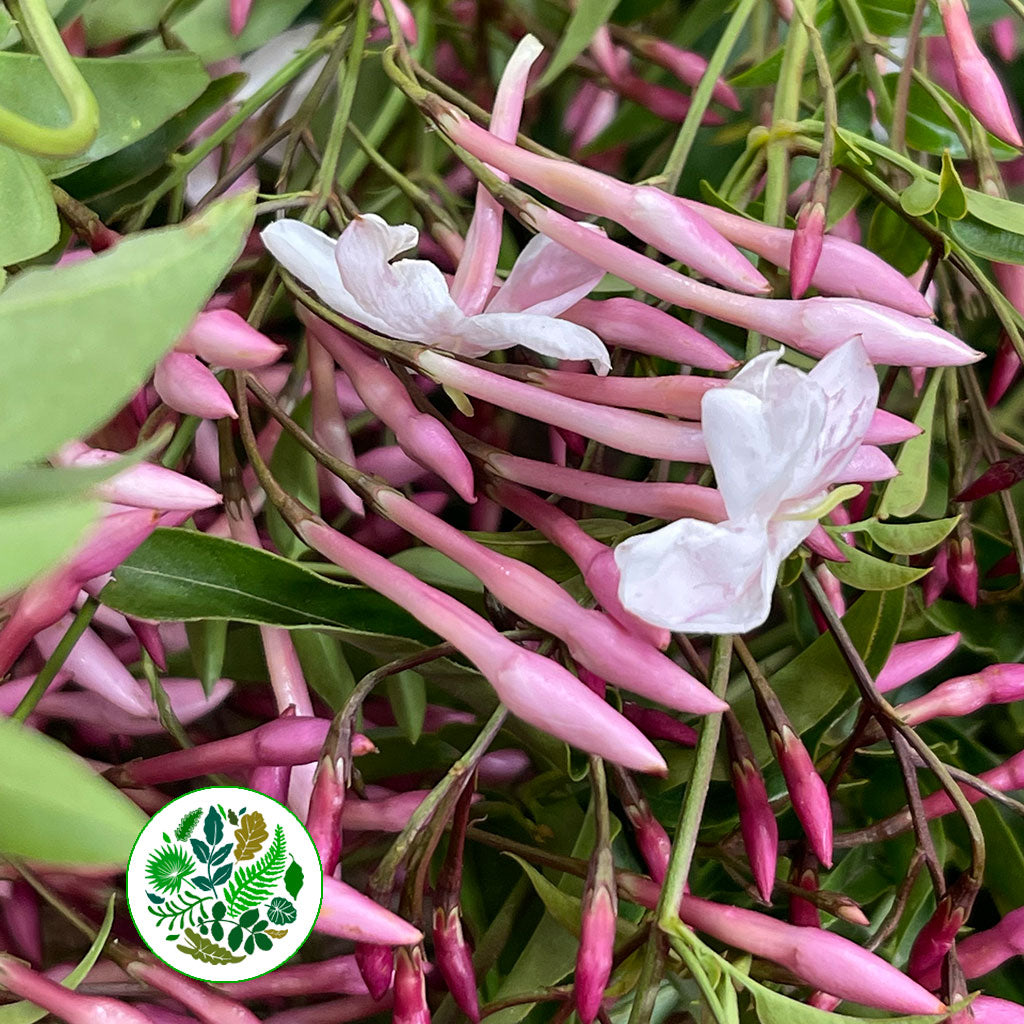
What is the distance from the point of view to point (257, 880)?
33 cm

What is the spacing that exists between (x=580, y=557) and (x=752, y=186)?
21cm

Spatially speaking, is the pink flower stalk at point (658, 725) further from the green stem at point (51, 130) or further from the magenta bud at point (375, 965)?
the green stem at point (51, 130)

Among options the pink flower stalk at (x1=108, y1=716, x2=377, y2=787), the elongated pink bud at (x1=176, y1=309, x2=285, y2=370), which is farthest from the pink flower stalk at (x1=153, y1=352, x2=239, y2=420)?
the pink flower stalk at (x1=108, y1=716, x2=377, y2=787)

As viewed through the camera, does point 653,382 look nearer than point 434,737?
Yes

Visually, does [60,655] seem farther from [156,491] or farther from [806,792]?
[806,792]

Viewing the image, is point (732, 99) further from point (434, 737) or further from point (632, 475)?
point (434, 737)

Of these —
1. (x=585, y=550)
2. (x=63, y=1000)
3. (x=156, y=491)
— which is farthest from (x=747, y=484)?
(x=63, y=1000)

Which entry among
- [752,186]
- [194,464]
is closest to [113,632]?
[194,464]

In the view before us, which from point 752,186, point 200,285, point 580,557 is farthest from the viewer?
point 752,186

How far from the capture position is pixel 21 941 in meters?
0.44

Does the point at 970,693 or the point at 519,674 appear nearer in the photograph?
the point at 519,674

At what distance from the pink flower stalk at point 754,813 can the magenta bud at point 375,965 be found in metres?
0.13

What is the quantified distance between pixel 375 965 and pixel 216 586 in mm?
140

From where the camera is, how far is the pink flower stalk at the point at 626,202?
346 mm
